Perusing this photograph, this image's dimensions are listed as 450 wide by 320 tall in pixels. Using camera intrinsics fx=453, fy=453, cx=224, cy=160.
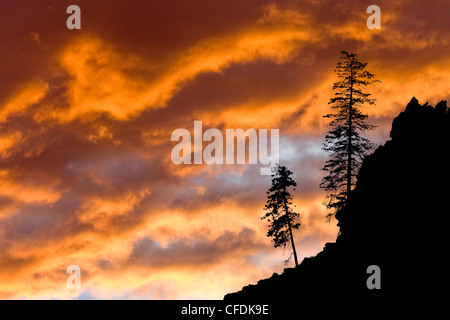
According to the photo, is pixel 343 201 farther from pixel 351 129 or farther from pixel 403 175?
pixel 403 175

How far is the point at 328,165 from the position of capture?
39094mm

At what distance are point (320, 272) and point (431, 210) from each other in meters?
8.19

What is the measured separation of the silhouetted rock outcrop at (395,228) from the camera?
81.3 ft

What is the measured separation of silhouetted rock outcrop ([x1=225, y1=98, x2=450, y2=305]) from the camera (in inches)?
976

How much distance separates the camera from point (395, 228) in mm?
26906

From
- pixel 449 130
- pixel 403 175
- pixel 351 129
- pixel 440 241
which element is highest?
pixel 351 129

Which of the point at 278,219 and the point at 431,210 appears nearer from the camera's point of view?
the point at 431,210

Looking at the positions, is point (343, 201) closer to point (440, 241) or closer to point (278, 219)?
point (278, 219)
